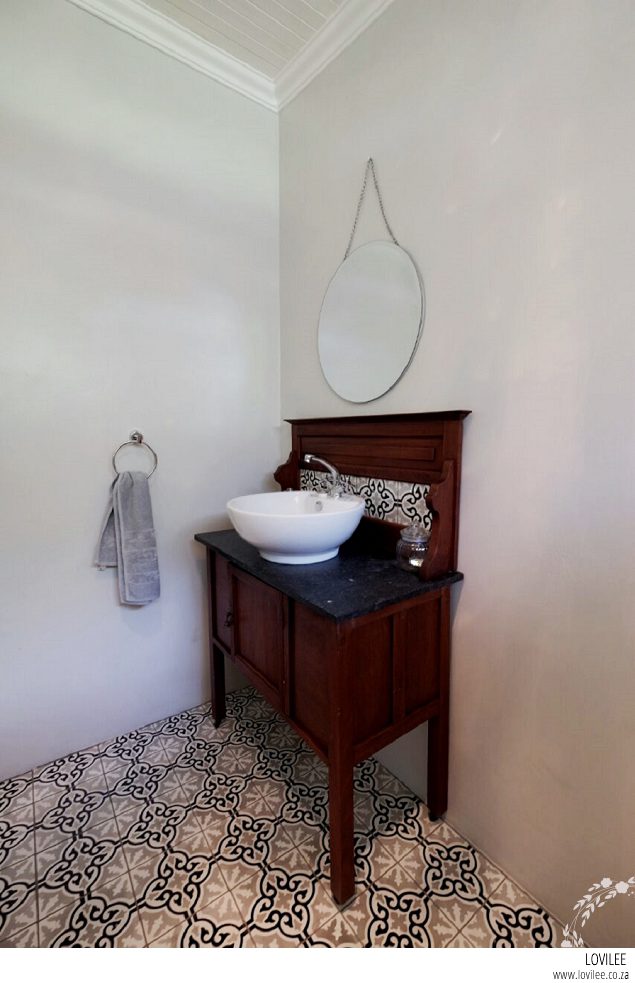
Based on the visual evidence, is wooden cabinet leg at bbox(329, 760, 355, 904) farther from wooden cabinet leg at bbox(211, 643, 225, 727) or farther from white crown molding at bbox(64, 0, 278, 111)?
white crown molding at bbox(64, 0, 278, 111)

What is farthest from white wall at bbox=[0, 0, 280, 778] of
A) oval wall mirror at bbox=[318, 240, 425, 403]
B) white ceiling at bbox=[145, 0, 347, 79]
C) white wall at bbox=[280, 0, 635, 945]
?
white wall at bbox=[280, 0, 635, 945]

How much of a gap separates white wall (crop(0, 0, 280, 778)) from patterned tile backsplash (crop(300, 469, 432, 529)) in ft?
2.14

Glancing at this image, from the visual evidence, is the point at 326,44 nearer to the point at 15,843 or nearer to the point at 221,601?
the point at 221,601

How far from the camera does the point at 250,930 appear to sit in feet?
3.46

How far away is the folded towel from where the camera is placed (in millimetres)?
1617

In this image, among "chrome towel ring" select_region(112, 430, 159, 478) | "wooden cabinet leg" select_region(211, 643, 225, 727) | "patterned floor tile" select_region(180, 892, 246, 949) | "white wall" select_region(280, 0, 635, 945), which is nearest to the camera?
"white wall" select_region(280, 0, 635, 945)

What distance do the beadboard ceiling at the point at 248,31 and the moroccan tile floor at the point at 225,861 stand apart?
2661mm

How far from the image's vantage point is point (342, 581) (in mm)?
1191

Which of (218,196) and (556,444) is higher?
(218,196)

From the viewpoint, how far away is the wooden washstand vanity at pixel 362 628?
1074 millimetres

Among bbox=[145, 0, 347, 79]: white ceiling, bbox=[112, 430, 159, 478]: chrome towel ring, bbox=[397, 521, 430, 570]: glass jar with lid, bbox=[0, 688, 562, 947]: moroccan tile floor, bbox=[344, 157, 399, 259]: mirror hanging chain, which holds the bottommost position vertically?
bbox=[0, 688, 562, 947]: moroccan tile floor

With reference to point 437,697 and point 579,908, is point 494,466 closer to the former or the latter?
point 437,697
